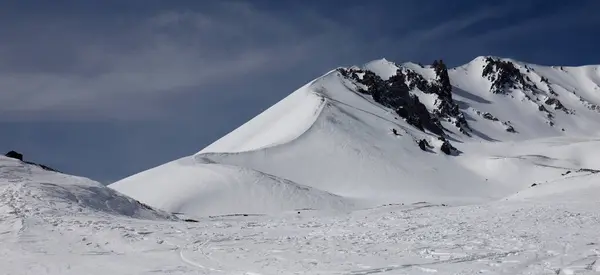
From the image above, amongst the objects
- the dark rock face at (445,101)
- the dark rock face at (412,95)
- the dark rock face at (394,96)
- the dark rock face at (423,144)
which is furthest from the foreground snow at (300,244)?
the dark rock face at (445,101)

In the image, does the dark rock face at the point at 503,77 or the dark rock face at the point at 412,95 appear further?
the dark rock face at the point at 503,77

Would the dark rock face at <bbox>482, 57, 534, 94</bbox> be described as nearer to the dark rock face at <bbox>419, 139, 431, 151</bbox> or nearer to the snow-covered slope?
the dark rock face at <bbox>419, 139, 431, 151</bbox>

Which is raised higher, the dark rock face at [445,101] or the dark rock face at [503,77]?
the dark rock face at [503,77]

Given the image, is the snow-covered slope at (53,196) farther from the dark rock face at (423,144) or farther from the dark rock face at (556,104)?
the dark rock face at (556,104)

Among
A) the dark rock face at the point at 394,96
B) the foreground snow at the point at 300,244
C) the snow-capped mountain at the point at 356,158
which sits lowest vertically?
the foreground snow at the point at 300,244

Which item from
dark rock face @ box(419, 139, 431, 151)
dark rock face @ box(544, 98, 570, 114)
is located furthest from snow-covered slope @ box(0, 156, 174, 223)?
dark rock face @ box(544, 98, 570, 114)

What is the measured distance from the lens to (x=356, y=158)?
66.4 meters

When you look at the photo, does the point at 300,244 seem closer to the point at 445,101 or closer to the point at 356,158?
the point at 356,158

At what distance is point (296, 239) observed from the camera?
17.6 m

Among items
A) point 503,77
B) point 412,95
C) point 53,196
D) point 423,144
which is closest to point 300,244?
point 53,196

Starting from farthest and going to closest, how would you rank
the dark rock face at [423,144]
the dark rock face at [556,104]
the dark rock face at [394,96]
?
the dark rock face at [556,104] → the dark rock face at [394,96] → the dark rock face at [423,144]

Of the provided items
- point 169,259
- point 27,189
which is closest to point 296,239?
point 169,259

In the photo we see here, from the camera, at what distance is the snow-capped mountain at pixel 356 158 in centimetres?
4381

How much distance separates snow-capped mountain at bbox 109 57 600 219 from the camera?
4381cm
